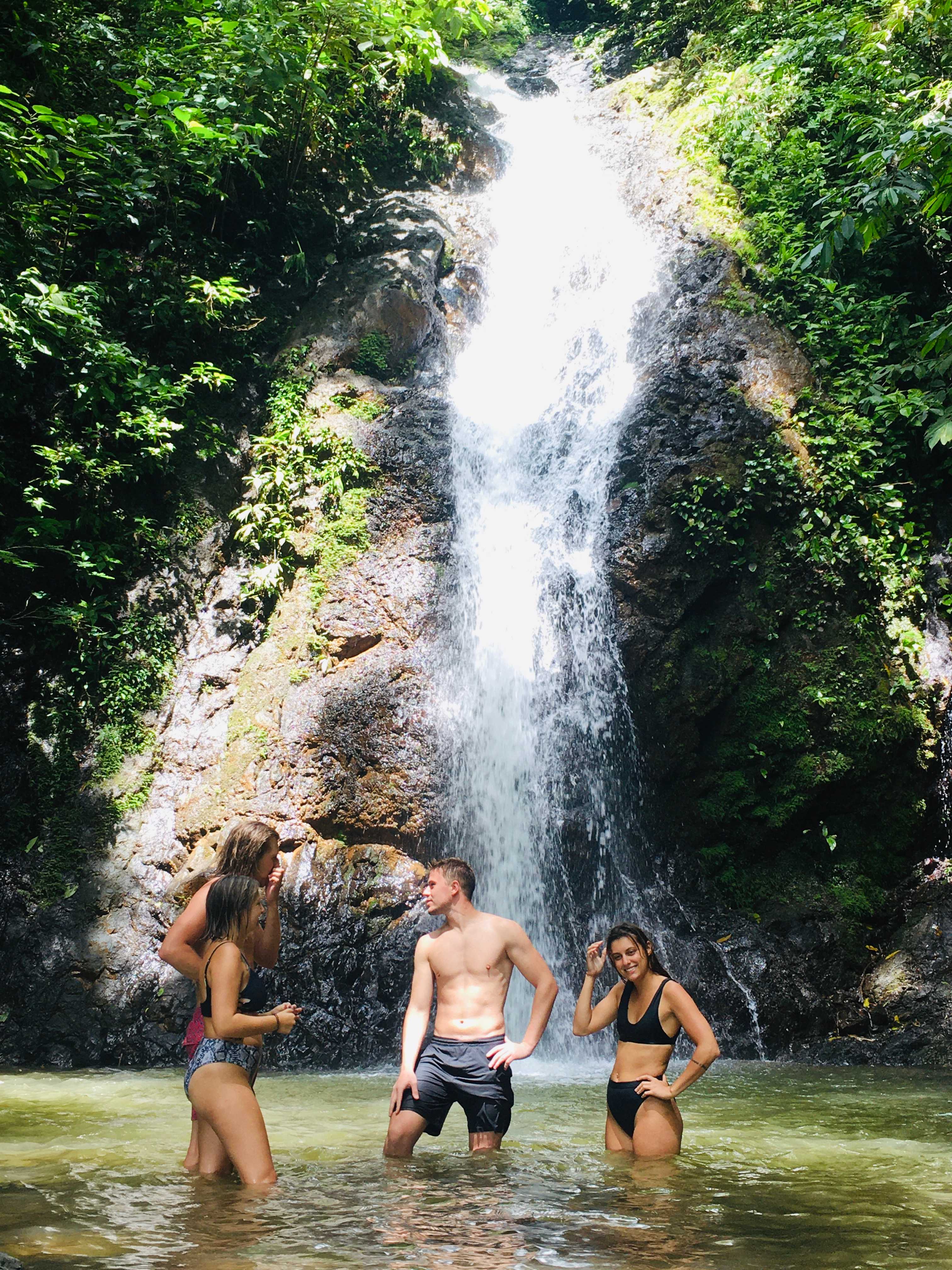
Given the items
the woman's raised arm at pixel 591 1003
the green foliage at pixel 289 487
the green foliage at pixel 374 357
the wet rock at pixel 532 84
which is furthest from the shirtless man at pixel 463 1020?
the wet rock at pixel 532 84

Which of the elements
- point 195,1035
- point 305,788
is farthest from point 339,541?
point 195,1035

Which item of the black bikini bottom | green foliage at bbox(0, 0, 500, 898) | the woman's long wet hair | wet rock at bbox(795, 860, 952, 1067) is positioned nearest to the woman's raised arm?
the black bikini bottom

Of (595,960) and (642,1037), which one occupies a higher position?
(595,960)

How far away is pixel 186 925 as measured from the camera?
3932 mm

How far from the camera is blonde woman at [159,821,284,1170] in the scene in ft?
12.8

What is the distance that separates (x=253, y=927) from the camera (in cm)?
396

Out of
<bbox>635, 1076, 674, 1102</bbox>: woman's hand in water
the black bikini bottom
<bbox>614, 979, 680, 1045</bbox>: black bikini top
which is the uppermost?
<bbox>614, 979, 680, 1045</bbox>: black bikini top

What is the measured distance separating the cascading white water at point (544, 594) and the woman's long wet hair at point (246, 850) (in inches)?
191

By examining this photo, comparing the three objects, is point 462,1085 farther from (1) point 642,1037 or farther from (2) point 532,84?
(2) point 532,84

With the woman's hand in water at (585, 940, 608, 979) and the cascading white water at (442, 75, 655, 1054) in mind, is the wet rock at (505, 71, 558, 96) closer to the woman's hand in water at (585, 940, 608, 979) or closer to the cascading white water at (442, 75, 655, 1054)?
the cascading white water at (442, 75, 655, 1054)

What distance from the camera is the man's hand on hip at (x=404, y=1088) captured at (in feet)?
14.1

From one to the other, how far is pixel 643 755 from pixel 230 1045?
639 centimetres

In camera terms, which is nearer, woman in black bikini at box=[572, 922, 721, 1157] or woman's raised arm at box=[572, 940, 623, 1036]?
woman in black bikini at box=[572, 922, 721, 1157]

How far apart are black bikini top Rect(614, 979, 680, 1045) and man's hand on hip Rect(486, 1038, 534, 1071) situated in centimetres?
52
